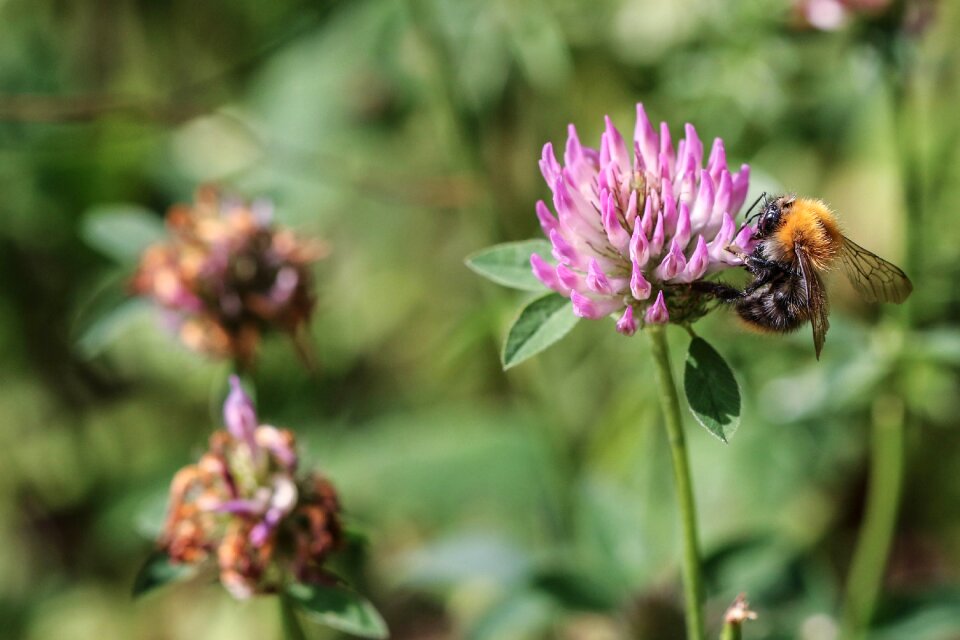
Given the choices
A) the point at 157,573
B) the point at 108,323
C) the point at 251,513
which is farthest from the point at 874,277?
the point at 108,323

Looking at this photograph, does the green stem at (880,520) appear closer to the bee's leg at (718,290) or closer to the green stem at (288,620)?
the bee's leg at (718,290)

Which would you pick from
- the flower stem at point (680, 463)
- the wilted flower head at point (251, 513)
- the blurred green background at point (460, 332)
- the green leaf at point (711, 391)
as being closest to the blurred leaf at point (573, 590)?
the blurred green background at point (460, 332)

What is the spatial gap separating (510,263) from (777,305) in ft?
0.89

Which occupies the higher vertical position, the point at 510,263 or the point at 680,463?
the point at 510,263

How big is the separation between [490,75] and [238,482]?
1.75 metres

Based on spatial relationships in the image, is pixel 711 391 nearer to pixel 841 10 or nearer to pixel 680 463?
pixel 680 463

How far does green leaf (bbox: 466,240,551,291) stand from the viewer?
3.70 ft

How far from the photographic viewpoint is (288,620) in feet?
4.25

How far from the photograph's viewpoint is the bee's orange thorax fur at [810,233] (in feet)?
3.83

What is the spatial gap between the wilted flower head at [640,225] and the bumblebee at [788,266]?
0.06 metres

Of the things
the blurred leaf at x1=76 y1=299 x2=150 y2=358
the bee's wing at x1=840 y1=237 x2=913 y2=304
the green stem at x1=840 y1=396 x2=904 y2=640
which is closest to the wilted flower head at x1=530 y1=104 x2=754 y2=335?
the bee's wing at x1=840 y1=237 x2=913 y2=304

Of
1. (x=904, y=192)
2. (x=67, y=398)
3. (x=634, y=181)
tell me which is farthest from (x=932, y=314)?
(x=67, y=398)

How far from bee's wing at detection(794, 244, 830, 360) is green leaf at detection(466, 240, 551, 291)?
0.82 feet

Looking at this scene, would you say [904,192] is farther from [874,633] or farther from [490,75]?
[490,75]
